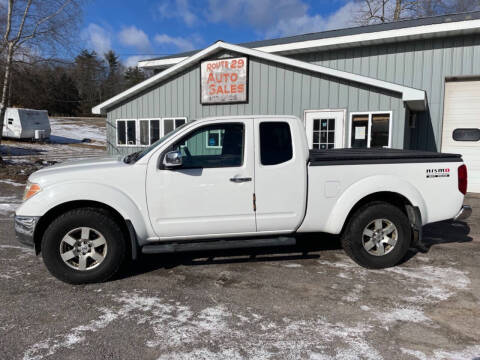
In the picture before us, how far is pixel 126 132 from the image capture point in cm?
1461

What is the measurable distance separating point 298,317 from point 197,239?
1507mm

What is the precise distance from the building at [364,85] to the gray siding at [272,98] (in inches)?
1.1

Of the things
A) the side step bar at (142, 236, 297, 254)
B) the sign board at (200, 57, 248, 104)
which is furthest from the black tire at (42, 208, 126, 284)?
the sign board at (200, 57, 248, 104)

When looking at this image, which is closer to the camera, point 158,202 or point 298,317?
point 298,317

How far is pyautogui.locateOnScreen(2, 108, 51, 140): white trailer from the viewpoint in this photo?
2592 cm

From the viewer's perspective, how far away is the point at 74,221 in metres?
4.00

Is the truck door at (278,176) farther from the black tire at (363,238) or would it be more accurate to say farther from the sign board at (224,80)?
the sign board at (224,80)

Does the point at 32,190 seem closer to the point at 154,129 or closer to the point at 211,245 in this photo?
the point at 211,245

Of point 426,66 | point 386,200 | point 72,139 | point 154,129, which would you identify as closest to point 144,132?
point 154,129

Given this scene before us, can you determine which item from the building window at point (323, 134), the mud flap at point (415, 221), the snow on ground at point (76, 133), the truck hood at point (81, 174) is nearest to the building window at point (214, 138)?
the truck hood at point (81, 174)

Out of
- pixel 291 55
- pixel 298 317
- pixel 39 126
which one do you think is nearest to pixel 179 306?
pixel 298 317

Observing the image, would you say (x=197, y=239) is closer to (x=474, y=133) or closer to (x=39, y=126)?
(x=474, y=133)

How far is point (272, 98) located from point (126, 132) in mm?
6214

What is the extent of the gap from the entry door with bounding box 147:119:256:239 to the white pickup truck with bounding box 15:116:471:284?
0.01m
